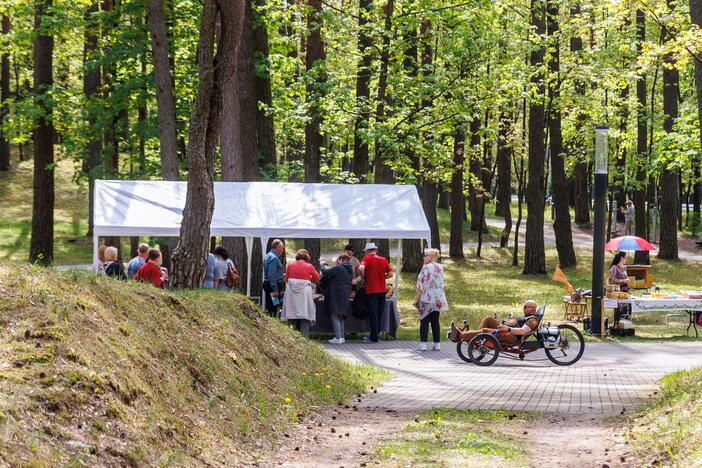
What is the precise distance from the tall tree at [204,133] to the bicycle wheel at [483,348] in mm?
4797

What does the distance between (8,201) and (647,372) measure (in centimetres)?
3422

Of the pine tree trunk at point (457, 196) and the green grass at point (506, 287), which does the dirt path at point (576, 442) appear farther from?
the pine tree trunk at point (457, 196)

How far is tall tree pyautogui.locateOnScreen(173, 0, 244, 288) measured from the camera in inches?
475

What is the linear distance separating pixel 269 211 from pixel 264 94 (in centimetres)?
612

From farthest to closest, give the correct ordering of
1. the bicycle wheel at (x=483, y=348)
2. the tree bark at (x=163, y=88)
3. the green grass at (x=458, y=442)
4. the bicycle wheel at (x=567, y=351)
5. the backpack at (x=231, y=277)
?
the tree bark at (x=163, y=88) → the backpack at (x=231, y=277) → the bicycle wheel at (x=567, y=351) → the bicycle wheel at (x=483, y=348) → the green grass at (x=458, y=442)

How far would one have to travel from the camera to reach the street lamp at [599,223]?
19141 millimetres

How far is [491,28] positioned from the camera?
26812 millimetres

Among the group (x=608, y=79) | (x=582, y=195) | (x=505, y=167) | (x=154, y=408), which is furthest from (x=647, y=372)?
(x=582, y=195)

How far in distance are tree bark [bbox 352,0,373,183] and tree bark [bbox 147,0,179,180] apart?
435 cm

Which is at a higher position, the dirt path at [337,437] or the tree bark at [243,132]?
the tree bark at [243,132]

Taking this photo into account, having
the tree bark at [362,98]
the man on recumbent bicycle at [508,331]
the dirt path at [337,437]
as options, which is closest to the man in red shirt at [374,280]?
the man on recumbent bicycle at [508,331]

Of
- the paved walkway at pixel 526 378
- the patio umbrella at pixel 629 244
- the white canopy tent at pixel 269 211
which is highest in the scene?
the white canopy tent at pixel 269 211

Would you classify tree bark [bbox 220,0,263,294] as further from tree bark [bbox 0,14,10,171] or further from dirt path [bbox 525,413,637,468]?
tree bark [bbox 0,14,10,171]

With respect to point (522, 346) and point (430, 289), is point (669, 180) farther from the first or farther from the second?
point (522, 346)
